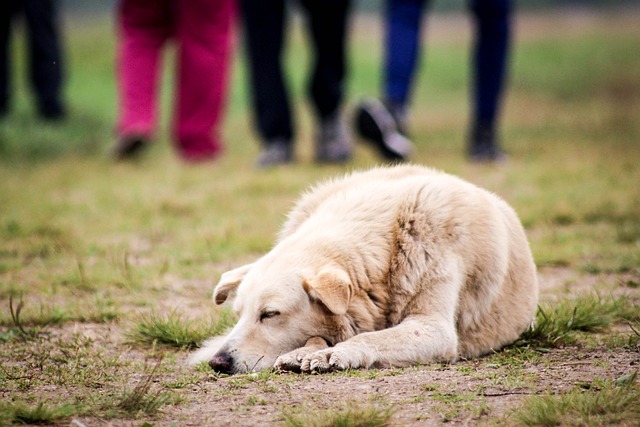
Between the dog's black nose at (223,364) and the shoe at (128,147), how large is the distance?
5.76 meters

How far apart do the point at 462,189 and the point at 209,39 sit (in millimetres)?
5339

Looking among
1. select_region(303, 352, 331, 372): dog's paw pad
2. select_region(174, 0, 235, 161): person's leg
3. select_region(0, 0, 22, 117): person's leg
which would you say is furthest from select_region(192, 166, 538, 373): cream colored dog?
select_region(0, 0, 22, 117): person's leg

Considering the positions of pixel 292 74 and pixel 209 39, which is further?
pixel 292 74

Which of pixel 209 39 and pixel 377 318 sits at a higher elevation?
pixel 209 39

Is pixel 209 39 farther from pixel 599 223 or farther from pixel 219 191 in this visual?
pixel 599 223

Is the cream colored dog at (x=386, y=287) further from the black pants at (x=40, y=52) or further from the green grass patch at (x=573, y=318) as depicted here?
the black pants at (x=40, y=52)

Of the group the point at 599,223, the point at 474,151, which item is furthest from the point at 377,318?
the point at 474,151

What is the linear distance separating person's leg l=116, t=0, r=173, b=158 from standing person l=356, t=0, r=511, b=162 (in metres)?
2.43

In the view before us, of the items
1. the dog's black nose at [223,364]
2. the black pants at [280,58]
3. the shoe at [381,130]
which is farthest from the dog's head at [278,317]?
the black pants at [280,58]

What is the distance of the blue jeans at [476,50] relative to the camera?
25.1 feet

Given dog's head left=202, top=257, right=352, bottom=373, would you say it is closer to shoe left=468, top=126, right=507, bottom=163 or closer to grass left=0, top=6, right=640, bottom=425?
grass left=0, top=6, right=640, bottom=425

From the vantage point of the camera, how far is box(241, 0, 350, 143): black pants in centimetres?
828

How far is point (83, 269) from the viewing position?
5.24 metres

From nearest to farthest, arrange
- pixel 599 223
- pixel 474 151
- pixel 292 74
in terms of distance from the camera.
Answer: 1. pixel 599 223
2. pixel 474 151
3. pixel 292 74
